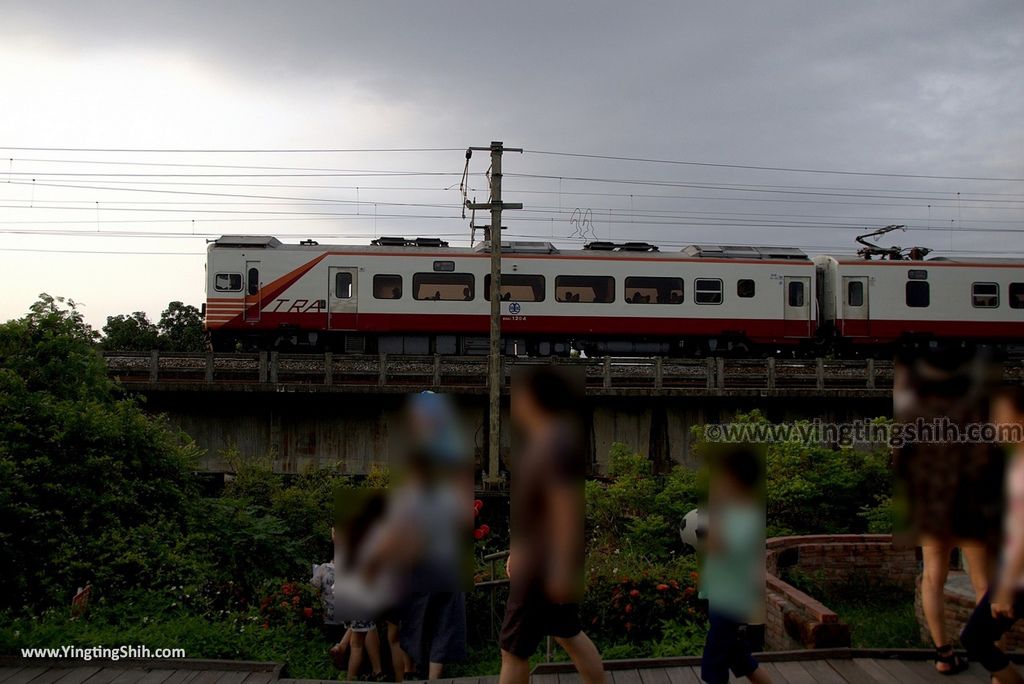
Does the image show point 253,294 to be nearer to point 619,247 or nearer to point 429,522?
point 619,247

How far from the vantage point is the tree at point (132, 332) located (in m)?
28.1

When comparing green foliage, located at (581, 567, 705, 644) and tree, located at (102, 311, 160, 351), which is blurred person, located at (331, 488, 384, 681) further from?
tree, located at (102, 311, 160, 351)

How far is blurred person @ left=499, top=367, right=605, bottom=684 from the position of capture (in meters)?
3.61

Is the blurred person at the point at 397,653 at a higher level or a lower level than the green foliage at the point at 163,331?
lower

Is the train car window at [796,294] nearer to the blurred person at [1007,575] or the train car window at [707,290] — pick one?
the train car window at [707,290]

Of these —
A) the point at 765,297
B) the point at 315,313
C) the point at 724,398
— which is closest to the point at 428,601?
the point at 724,398

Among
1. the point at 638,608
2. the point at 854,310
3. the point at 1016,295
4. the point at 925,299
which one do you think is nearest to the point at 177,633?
the point at 638,608

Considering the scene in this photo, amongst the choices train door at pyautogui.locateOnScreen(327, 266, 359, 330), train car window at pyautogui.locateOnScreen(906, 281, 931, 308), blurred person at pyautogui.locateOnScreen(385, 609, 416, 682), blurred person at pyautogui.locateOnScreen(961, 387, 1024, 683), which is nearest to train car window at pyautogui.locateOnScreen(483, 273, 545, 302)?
train door at pyautogui.locateOnScreen(327, 266, 359, 330)

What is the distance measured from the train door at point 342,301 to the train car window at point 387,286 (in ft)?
1.84

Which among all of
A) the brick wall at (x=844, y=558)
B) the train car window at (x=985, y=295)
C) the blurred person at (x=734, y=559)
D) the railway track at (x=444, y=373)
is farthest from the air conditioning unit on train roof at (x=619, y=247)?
the blurred person at (x=734, y=559)

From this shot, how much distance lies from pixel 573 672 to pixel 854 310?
733 inches

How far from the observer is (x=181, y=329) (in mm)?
31219

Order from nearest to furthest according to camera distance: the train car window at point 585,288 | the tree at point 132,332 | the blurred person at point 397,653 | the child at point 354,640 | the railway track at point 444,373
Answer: the blurred person at point 397,653 < the child at point 354,640 < the railway track at point 444,373 < the train car window at point 585,288 < the tree at point 132,332

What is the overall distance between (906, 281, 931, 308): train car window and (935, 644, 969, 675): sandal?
18505mm
